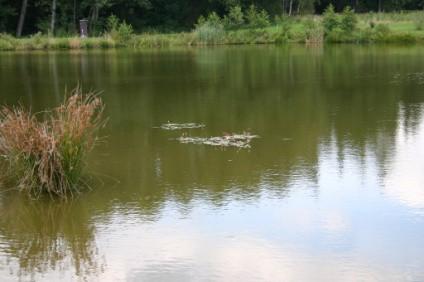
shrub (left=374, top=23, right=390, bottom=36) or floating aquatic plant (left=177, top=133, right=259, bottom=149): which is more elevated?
shrub (left=374, top=23, right=390, bottom=36)

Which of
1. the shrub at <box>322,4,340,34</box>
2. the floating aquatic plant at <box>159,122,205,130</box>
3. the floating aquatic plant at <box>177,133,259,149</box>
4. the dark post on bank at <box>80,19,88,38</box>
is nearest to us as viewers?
the floating aquatic plant at <box>177,133,259,149</box>

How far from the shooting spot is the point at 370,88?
1694 centimetres

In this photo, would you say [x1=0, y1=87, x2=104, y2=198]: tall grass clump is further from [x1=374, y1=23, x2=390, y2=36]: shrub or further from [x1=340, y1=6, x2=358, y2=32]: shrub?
[x1=340, y1=6, x2=358, y2=32]: shrub

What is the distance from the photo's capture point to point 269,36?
39.4 m

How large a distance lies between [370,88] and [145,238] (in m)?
11.5

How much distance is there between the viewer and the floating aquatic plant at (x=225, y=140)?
10.6 meters

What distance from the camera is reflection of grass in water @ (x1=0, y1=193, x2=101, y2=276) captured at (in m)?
6.17

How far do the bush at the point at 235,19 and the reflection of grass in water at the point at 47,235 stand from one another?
36.7m

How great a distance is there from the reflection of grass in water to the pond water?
0.01m

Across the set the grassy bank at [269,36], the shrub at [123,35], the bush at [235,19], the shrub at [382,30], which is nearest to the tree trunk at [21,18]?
the grassy bank at [269,36]

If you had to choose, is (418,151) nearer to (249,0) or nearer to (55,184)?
(55,184)

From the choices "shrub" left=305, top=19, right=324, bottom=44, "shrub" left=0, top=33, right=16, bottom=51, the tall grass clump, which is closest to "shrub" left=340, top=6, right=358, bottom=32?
"shrub" left=305, top=19, right=324, bottom=44

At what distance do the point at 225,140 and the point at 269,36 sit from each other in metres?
29.3

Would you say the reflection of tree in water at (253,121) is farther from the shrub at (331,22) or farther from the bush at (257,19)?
the bush at (257,19)
